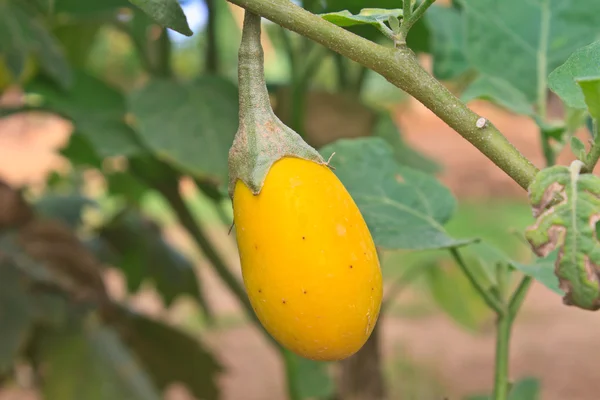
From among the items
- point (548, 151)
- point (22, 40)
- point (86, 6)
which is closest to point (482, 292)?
point (548, 151)

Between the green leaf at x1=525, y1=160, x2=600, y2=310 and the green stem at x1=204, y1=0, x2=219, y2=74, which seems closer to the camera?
the green leaf at x1=525, y1=160, x2=600, y2=310

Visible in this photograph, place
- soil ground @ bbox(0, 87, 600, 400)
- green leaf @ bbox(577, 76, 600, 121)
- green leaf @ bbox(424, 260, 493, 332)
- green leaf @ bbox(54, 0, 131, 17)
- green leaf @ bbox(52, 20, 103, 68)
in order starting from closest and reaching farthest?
green leaf @ bbox(577, 76, 600, 121)
green leaf @ bbox(54, 0, 131, 17)
green leaf @ bbox(52, 20, 103, 68)
green leaf @ bbox(424, 260, 493, 332)
soil ground @ bbox(0, 87, 600, 400)

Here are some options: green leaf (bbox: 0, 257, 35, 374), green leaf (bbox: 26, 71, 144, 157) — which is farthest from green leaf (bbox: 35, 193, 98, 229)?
green leaf (bbox: 26, 71, 144, 157)

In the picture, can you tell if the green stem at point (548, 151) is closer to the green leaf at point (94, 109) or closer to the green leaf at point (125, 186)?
the green leaf at point (94, 109)

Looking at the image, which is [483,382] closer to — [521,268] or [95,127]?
[95,127]

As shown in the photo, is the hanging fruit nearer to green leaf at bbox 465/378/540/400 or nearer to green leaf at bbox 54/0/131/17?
green leaf at bbox 465/378/540/400

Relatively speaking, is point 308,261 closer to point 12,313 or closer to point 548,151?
point 548,151

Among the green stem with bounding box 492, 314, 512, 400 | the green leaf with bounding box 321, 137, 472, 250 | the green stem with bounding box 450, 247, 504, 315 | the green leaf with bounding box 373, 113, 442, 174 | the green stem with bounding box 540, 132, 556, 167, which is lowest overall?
the green leaf with bounding box 373, 113, 442, 174
